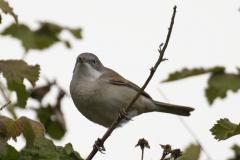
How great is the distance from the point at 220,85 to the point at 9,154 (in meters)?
1.89

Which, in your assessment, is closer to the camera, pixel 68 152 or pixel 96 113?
pixel 68 152

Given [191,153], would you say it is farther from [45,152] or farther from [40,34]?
[40,34]

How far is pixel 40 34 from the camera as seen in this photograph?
197 inches

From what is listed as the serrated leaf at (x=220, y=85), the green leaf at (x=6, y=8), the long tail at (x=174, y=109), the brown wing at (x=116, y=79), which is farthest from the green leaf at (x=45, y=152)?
the long tail at (x=174, y=109)

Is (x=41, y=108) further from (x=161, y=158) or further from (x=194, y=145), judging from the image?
(x=161, y=158)

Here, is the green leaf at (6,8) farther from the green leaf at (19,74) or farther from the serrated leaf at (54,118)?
the serrated leaf at (54,118)

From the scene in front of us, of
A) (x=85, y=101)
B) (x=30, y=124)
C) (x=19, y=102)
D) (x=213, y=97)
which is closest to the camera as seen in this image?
(x=30, y=124)

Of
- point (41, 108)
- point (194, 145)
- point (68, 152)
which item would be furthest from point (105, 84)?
point (68, 152)

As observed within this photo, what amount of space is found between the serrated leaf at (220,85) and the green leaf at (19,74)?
144 cm

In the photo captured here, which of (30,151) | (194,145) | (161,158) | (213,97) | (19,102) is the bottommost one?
(30,151)

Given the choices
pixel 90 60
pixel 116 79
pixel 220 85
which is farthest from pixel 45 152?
pixel 90 60

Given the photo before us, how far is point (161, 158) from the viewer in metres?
2.65

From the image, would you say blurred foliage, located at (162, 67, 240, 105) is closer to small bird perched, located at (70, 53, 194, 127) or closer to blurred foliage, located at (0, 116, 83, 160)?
small bird perched, located at (70, 53, 194, 127)

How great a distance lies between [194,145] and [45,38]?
6.60ft
